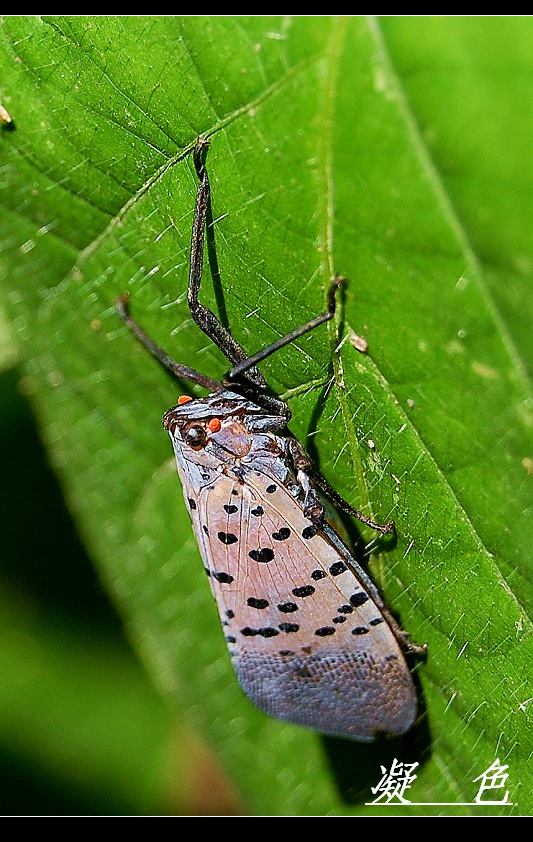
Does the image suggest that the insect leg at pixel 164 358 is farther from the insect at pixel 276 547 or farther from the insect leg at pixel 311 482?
the insect leg at pixel 311 482

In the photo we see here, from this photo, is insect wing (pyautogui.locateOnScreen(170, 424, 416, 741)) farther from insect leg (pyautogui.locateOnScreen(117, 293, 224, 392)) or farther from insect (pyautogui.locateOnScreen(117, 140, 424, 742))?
insect leg (pyautogui.locateOnScreen(117, 293, 224, 392))

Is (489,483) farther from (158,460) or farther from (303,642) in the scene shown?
(158,460)

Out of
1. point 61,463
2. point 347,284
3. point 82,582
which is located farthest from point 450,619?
point 82,582

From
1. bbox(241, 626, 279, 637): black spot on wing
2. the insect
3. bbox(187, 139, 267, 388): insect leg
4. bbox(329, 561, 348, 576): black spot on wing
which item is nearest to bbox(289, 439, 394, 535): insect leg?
the insect

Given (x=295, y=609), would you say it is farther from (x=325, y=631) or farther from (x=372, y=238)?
(x=372, y=238)

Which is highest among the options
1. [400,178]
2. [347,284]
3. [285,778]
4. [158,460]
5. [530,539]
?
[400,178]

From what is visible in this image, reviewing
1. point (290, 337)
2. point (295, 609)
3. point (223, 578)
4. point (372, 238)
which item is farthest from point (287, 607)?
point (372, 238)

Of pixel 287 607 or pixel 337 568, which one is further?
pixel 287 607

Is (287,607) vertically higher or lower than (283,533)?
lower
